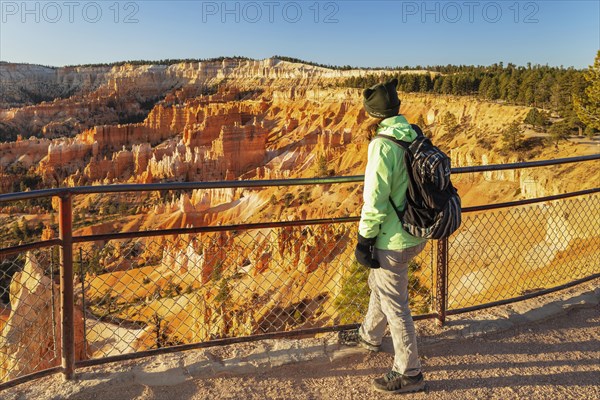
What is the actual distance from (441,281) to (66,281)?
287 centimetres

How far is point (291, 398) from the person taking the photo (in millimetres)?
3129

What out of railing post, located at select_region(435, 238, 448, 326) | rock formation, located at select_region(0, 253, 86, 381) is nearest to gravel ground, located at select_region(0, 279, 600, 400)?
railing post, located at select_region(435, 238, 448, 326)

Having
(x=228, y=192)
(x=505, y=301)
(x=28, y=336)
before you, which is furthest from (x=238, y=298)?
(x=228, y=192)

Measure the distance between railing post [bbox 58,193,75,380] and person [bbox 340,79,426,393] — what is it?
6.19ft

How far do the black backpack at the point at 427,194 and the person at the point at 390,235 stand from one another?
0.04m

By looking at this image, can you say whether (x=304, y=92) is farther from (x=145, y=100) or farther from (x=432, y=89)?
(x=145, y=100)

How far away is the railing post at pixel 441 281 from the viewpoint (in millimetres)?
3977

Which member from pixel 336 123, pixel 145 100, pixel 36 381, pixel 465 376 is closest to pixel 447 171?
pixel 465 376

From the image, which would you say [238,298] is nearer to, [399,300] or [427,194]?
[399,300]

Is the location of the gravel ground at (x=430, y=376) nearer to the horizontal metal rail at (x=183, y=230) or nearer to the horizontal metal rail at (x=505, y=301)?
the horizontal metal rail at (x=505, y=301)

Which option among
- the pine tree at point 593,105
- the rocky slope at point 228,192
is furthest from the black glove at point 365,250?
the pine tree at point 593,105

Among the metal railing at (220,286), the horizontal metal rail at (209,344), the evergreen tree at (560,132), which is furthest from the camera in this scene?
the evergreen tree at (560,132)

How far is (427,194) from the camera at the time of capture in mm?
2807

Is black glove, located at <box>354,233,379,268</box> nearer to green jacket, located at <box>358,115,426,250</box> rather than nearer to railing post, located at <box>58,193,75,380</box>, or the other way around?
green jacket, located at <box>358,115,426,250</box>
